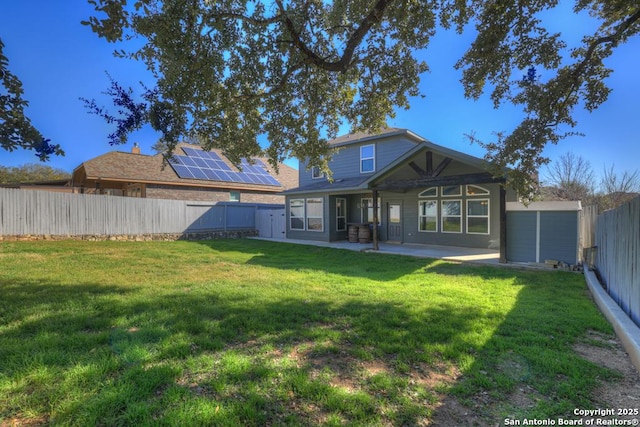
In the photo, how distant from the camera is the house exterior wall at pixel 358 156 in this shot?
1456cm

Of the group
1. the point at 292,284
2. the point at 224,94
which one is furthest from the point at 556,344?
the point at 224,94

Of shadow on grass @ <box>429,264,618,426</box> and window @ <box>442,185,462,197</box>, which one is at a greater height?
window @ <box>442,185,462,197</box>

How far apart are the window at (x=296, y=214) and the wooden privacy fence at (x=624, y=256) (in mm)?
12413

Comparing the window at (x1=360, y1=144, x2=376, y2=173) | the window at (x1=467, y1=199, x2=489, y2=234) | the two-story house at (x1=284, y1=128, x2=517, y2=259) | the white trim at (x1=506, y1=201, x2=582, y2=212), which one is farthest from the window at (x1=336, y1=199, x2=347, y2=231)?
the white trim at (x1=506, y1=201, x2=582, y2=212)

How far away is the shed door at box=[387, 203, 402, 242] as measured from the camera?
1473 cm

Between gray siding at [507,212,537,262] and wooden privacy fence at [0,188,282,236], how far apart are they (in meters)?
14.4

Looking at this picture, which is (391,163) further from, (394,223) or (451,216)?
(394,223)

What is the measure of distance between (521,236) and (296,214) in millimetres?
10719

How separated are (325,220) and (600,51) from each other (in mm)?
11337

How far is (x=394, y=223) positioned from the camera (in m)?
15.0

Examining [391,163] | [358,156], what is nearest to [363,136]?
[358,156]

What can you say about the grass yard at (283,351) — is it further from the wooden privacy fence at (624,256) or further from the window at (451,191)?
the window at (451,191)

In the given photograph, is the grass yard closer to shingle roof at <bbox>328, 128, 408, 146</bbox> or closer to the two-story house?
the two-story house

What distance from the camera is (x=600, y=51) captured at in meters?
6.21
